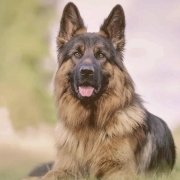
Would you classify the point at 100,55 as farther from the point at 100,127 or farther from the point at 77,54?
the point at 100,127

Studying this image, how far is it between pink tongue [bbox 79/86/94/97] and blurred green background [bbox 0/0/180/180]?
102 centimetres

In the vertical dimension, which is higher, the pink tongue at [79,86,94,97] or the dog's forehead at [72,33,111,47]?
the dog's forehead at [72,33,111,47]

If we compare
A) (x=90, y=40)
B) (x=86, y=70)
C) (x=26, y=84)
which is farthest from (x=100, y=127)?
(x=26, y=84)

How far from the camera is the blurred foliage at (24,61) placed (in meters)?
5.52


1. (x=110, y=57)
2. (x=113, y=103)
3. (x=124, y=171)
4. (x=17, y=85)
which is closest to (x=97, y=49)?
(x=110, y=57)

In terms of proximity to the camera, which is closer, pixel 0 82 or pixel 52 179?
pixel 52 179

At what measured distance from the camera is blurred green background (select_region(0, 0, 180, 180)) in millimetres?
5367

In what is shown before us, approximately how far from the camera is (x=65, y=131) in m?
4.47

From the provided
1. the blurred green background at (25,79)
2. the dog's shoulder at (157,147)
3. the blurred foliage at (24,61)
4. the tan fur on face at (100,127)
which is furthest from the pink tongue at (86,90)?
the blurred foliage at (24,61)

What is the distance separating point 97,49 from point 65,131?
2.55 ft

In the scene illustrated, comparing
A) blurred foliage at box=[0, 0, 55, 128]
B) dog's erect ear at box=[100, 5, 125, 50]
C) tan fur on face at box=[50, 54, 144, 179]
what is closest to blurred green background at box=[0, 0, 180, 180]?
blurred foliage at box=[0, 0, 55, 128]

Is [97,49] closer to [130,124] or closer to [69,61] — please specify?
[69,61]

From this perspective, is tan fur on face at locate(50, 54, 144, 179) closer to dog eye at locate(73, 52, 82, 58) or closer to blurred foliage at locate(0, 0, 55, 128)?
dog eye at locate(73, 52, 82, 58)

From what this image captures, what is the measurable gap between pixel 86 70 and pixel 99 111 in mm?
407
